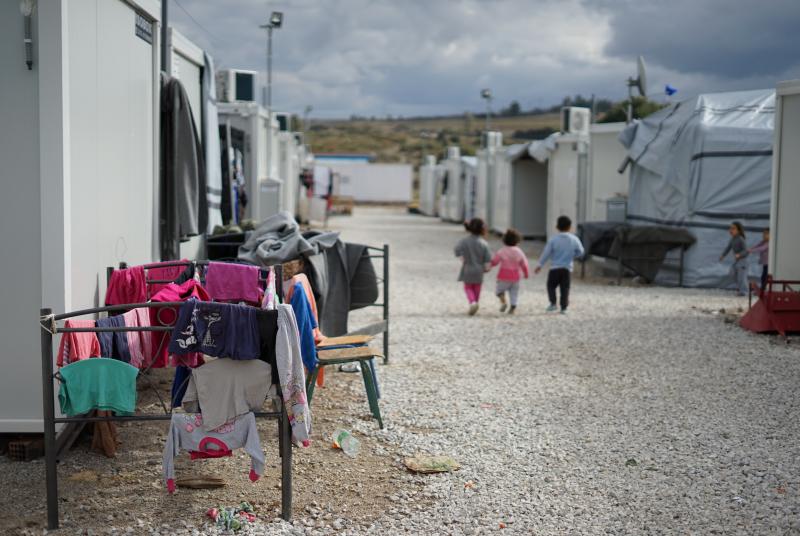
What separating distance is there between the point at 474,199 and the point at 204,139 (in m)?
21.1

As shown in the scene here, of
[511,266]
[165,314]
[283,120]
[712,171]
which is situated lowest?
[511,266]

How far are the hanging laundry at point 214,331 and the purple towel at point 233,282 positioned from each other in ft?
4.72

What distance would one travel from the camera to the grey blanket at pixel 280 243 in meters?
6.69

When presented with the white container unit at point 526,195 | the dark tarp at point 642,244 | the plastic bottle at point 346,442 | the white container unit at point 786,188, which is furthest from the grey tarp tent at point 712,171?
the plastic bottle at point 346,442

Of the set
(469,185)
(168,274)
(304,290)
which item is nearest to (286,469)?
(304,290)

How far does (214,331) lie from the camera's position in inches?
154

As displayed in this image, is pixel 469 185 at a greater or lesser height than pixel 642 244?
greater

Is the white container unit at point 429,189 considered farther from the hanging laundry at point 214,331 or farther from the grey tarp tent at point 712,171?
the hanging laundry at point 214,331

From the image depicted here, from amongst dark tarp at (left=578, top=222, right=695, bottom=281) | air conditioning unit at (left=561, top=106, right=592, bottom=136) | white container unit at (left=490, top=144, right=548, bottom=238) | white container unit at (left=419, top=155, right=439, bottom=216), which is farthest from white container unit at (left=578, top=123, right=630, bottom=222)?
white container unit at (left=419, top=155, right=439, bottom=216)

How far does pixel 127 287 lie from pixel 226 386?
162 centimetres

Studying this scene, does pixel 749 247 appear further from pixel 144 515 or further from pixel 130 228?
pixel 144 515

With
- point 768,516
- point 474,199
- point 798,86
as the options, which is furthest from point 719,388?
point 474,199

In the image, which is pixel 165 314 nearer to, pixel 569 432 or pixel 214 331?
pixel 214 331

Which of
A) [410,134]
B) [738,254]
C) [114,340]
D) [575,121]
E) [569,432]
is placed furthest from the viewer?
[410,134]
